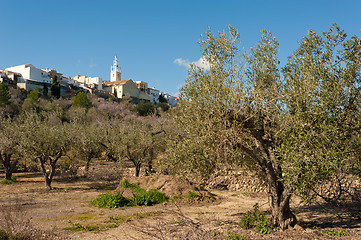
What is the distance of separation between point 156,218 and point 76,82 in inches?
4880

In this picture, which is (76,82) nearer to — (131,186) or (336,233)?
(131,186)

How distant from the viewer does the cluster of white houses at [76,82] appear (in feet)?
322

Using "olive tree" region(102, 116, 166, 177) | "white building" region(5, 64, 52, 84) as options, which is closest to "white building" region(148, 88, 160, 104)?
"white building" region(5, 64, 52, 84)

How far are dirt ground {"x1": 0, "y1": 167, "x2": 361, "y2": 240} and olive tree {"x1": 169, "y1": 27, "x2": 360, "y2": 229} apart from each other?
6.93 feet

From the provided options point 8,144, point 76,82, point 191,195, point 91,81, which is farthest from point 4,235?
point 91,81

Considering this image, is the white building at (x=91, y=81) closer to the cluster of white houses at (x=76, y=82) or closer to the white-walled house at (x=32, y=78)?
the cluster of white houses at (x=76, y=82)

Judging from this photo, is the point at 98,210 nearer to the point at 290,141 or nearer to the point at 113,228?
the point at 113,228

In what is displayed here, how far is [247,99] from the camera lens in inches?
412

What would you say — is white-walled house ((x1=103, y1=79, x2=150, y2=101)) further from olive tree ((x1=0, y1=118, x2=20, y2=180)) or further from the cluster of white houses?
olive tree ((x1=0, y1=118, x2=20, y2=180))

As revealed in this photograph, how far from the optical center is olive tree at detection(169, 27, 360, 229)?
9242 millimetres

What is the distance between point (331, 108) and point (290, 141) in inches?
68.2

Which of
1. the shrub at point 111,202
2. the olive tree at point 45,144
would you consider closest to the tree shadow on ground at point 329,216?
the shrub at point 111,202

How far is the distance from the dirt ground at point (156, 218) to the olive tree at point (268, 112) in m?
2.11

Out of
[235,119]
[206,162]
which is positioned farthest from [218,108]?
[206,162]
